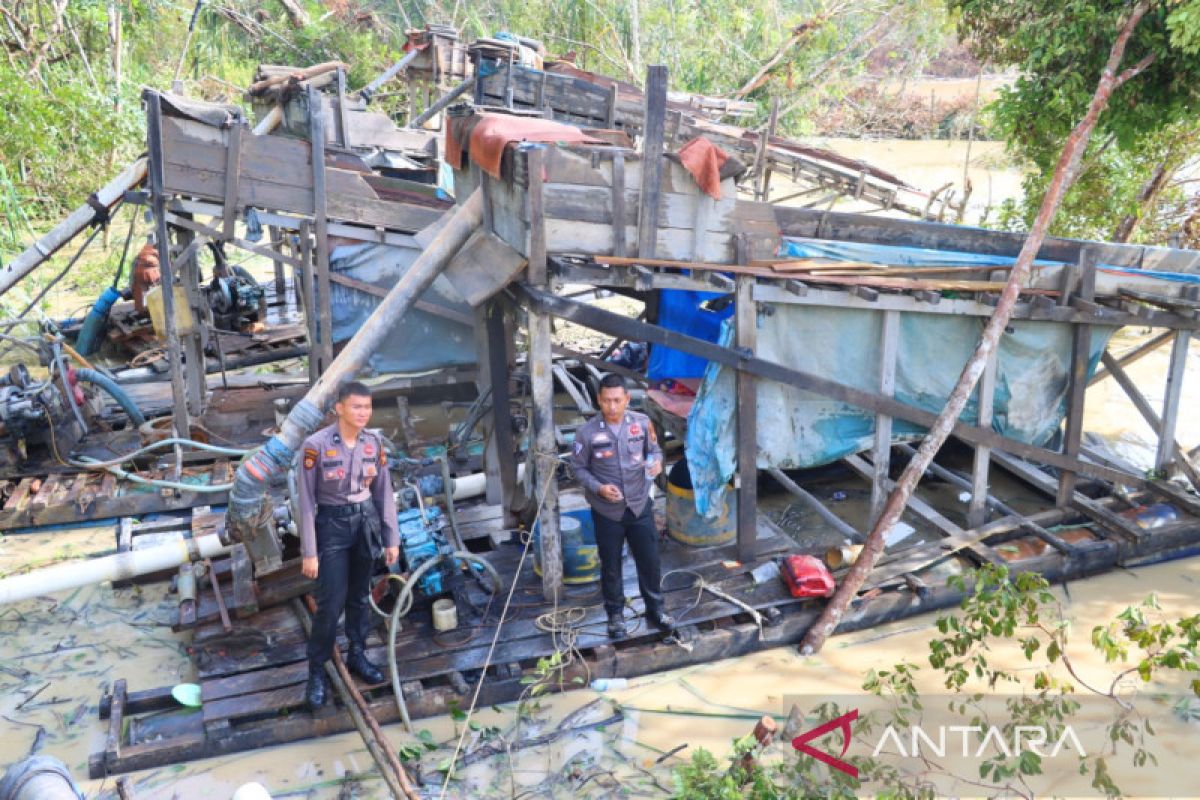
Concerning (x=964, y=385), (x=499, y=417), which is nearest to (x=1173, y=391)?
(x=964, y=385)

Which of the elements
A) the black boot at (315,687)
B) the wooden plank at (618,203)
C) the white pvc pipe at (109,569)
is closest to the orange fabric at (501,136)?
the wooden plank at (618,203)

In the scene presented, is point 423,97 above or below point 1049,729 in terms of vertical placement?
above

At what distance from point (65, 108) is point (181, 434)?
11.3 meters

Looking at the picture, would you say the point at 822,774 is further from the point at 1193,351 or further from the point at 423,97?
the point at 423,97

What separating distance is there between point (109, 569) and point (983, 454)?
6.84 m

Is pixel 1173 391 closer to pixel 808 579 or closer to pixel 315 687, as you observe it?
pixel 808 579

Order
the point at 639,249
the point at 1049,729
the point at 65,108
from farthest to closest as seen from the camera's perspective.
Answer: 1. the point at 65,108
2. the point at 639,249
3. the point at 1049,729

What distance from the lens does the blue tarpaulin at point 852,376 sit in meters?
6.59

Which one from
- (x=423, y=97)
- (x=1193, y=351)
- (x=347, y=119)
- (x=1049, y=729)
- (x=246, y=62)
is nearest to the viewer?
(x=1049, y=729)

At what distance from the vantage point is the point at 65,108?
16797 mm

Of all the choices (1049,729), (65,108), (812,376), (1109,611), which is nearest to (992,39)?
(812,376)

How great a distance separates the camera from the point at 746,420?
6.59m

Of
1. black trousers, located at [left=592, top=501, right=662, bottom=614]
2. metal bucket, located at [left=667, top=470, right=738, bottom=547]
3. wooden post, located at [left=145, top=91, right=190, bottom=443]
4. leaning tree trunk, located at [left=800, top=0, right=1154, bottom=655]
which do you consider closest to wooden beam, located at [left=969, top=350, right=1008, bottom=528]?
leaning tree trunk, located at [left=800, top=0, right=1154, bottom=655]

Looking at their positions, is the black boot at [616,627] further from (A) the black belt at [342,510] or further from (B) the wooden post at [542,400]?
(A) the black belt at [342,510]
